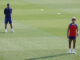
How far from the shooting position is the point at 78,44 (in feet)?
63.3

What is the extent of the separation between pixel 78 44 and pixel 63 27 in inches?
268

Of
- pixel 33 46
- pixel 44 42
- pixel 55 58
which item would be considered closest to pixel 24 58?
pixel 55 58

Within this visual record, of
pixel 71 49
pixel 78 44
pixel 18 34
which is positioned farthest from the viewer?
pixel 18 34

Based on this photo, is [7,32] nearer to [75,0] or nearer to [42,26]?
[42,26]

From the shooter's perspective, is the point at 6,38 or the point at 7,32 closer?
the point at 6,38

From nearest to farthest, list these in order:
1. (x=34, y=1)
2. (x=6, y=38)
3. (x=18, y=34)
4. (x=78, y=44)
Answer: (x=78, y=44) < (x=6, y=38) < (x=18, y=34) < (x=34, y=1)

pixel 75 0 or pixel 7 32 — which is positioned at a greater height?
pixel 75 0

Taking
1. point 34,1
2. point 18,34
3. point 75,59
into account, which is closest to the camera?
point 75,59

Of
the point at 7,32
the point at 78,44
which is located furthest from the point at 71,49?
the point at 7,32

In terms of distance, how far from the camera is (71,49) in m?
17.7

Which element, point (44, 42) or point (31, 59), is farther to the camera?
point (44, 42)

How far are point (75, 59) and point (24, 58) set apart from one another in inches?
91.4

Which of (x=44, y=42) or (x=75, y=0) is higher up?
(x=75, y=0)

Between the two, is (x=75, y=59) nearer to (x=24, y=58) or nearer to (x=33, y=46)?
(x=24, y=58)
